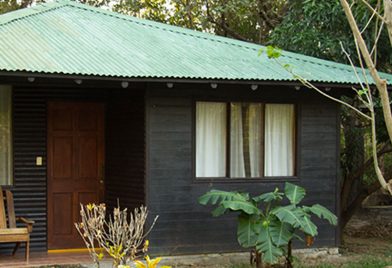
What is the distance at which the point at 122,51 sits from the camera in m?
11.4

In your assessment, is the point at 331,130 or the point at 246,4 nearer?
the point at 331,130

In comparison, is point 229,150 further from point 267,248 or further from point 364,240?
point 364,240

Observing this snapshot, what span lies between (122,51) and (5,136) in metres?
2.20

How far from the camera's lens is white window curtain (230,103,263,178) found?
11852 millimetres

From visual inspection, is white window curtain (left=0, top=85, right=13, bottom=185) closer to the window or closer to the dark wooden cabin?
the dark wooden cabin

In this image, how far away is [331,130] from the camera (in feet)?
41.0

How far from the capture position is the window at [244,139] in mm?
11633

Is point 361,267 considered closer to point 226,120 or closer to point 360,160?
point 226,120

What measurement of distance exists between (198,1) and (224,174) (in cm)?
1008

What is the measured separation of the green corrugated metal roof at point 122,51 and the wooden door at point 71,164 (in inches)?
45.6

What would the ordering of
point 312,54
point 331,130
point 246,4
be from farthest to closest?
point 246,4 < point 312,54 < point 331,130

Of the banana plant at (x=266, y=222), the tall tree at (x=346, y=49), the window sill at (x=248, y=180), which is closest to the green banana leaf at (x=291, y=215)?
the banana plant at (x=266, y=222)

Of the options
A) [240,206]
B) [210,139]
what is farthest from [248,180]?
[240,206]

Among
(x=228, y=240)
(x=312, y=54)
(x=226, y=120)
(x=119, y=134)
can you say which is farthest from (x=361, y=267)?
(x=312, y=54)
